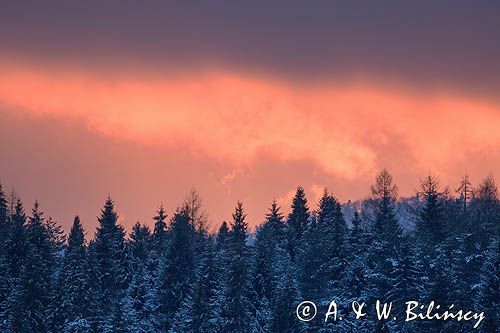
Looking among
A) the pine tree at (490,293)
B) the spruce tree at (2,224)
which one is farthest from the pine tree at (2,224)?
the pine tree at (490,293)

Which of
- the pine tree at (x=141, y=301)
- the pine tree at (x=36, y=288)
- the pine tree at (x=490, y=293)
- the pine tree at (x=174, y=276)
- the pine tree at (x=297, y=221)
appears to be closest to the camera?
the pine tree at (x=490, y=293)

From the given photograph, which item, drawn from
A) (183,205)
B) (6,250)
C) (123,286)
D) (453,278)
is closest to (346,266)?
(453,278)

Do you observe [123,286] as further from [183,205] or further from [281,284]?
[183,205]

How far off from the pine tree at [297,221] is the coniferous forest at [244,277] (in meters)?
3.86

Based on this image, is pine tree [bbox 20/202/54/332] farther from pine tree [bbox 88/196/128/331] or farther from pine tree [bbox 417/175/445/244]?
pine tree [bbox 417/175/445/244]

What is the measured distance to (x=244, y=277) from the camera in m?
109

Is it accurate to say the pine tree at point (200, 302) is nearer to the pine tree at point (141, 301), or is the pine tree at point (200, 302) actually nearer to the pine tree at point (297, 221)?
the pine tree at point (141, 301)

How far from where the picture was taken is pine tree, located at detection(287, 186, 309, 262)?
129375mm

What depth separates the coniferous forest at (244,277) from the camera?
10306cm

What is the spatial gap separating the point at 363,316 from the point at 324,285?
6762mm

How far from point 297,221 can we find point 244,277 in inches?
1035

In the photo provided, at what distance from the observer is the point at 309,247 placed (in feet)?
373

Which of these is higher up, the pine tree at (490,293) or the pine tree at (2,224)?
the pine tree at (2,224)

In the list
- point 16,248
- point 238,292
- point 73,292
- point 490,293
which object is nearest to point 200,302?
point 238,292
